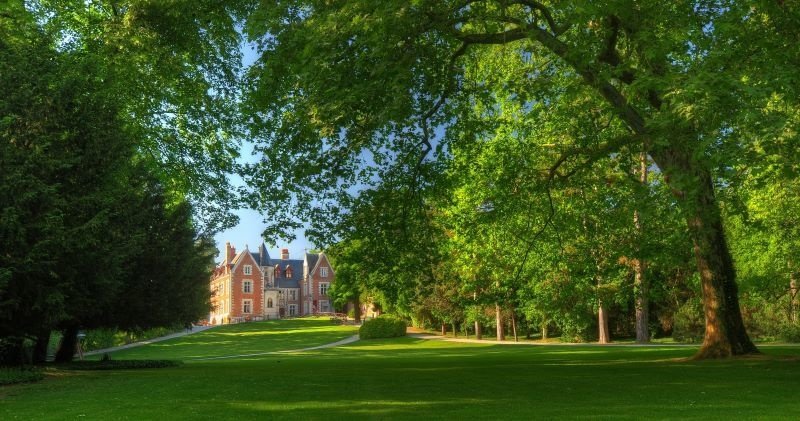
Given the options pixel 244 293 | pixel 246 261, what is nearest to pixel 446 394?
pixel 244 293

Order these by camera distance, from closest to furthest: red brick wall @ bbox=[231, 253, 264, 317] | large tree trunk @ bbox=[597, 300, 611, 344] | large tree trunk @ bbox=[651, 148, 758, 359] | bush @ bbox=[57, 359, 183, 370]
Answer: large tree trunk @ bbox=[651, 148, 758, 359]
bush @ bbox=[57, 359, 183, 370]
large tree trunk @ bbox=[597, 300, 611, 344]
red brick wall @ bbox=[231, 253, 264, 317]

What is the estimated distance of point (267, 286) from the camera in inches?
4471

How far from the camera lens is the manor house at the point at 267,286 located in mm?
107125

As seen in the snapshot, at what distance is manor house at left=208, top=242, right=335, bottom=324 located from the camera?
4218 inches

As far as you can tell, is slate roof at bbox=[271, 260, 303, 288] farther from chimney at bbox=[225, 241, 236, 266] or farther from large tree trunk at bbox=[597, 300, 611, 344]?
large tree trunk at bbox=[597, 300, 611, 344]

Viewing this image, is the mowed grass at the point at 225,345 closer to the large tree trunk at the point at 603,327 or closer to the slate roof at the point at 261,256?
the large tree trunk at the point at 603,327

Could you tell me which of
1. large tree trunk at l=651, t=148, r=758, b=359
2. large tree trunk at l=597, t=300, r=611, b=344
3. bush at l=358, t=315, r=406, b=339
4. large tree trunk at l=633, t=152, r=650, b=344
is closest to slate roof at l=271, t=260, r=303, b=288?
bush at l=358, t=315, r=406, b=339

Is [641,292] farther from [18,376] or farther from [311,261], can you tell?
[311,261]

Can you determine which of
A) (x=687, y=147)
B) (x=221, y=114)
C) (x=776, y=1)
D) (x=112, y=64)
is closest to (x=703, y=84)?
(x=687, y=147)

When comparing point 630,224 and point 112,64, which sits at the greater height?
point 112,64

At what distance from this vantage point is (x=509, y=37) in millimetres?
17156

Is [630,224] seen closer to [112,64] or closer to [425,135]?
[425,135]

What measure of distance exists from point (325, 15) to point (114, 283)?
10.5 metres

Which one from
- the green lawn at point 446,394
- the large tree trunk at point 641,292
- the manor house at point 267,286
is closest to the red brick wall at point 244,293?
the manor house at point 267,286
